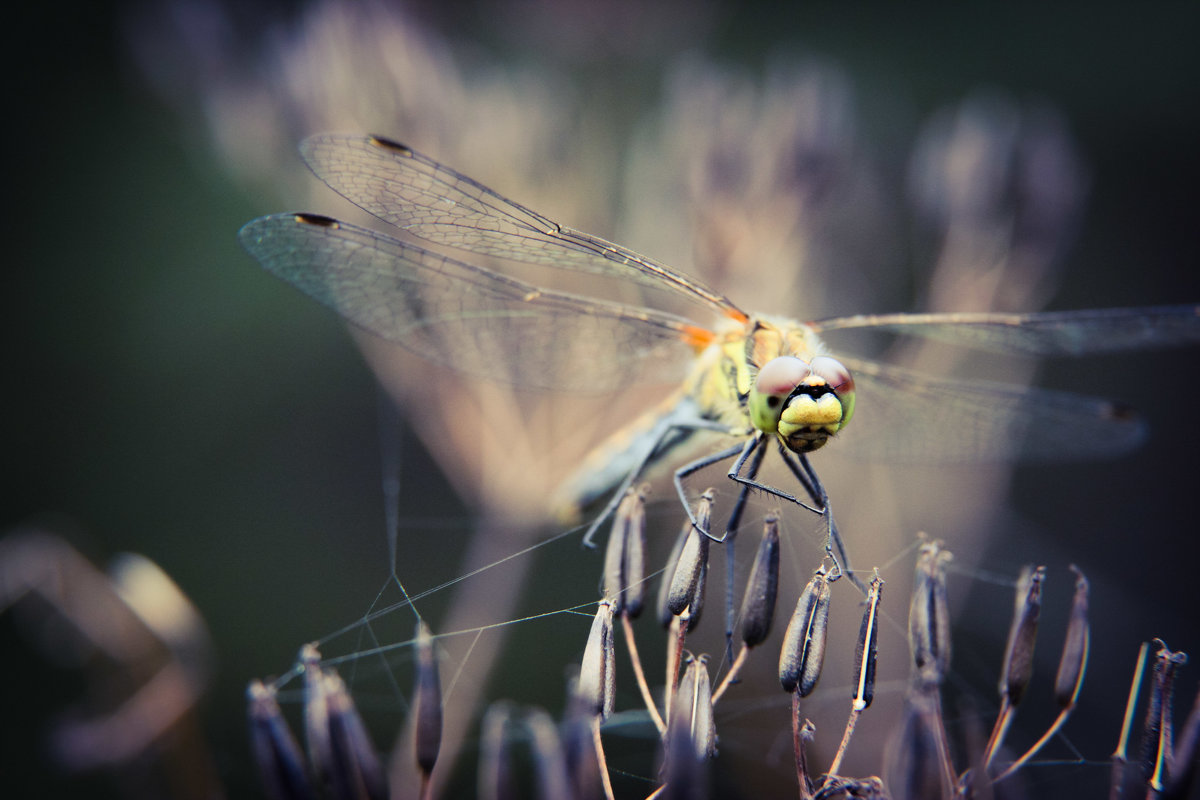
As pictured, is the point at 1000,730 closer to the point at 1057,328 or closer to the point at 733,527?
the point at 733,527

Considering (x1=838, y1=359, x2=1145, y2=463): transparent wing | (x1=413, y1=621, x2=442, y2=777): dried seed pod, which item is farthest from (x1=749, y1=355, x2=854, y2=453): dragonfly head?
(x1=413, y1=621, x2=442, y2=777): dried seed pod

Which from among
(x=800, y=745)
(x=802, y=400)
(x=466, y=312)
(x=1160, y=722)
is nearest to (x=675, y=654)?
(x=800, y=745)

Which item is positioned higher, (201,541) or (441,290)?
(441,290)

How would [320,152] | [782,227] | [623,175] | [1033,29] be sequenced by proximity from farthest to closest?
[1033,29]
[623,175]
[782,227]
[320,152]

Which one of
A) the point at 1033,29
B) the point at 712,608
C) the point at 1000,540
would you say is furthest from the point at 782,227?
the point at 1033,29

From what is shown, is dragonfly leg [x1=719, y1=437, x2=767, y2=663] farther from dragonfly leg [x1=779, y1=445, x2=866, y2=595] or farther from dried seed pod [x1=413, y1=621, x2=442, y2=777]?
dried seed pod [x1=413, y1=621, x2=442, y2=777]

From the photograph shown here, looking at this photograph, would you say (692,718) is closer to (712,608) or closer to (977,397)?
(712,608)
